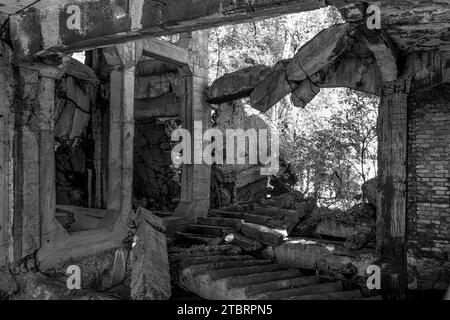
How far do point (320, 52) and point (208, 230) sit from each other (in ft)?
16.2

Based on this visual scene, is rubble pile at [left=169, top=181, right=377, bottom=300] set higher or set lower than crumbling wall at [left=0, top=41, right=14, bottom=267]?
lower

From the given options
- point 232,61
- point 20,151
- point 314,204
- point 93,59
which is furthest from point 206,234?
point 232,61

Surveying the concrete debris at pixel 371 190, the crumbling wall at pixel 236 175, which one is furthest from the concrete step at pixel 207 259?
the crumbling wall at pixel 236 175

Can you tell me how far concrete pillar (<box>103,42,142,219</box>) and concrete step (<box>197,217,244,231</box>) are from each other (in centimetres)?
222

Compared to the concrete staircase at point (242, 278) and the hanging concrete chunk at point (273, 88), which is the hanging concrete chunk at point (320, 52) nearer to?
the hanging concrete chunk at point (273, 88)

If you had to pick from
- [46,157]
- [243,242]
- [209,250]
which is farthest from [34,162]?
[243,242]

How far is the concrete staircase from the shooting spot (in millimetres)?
6547

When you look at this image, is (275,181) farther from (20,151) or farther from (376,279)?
(20,151)

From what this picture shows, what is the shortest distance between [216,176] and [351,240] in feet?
19.1

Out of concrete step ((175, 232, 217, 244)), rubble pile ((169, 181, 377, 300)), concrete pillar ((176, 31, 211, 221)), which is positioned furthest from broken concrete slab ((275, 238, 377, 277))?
concrete pillar ((176, 31, 211, 221))

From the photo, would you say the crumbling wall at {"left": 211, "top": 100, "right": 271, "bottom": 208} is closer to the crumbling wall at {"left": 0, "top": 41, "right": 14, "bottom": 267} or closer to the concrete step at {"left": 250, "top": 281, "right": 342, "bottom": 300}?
the concrete step at {"left": 250, "top": 281, "right": 342, "bottom": 300}

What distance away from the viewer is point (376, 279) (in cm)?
755

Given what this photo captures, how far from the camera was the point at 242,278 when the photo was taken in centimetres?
697

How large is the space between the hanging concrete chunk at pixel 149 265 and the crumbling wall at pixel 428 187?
14.5ft
